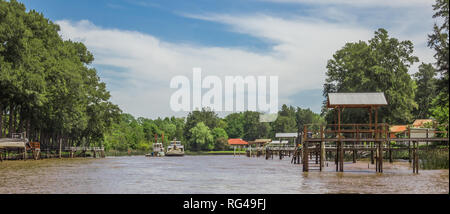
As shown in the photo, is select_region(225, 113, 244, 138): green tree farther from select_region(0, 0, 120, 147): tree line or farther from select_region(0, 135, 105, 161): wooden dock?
select_region(0, 0, 120, 147): tree line

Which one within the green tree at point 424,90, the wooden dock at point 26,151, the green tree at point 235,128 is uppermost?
the green tree at point 424,90

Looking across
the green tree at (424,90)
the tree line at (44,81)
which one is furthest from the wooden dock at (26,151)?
the green tree at (424,90)

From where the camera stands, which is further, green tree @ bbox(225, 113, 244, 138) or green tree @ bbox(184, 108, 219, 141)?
green tree @ bbox(225, 113, 244, 138)

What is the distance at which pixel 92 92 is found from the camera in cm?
7944

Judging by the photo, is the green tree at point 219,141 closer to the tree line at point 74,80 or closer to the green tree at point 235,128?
the green tree at point 235,128

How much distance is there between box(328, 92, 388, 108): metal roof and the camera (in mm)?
40125

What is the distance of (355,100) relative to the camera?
4056 cm

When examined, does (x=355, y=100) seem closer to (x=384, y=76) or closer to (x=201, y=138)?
(x=384, y=76)

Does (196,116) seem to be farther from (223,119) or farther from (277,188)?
(277,188)

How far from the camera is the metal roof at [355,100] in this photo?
132ft

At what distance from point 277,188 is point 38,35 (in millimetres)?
48164

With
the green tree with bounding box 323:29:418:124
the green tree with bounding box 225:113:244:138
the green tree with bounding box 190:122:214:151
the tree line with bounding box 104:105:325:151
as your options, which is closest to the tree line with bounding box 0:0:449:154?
the green tree with bounding box 323:29:418:124

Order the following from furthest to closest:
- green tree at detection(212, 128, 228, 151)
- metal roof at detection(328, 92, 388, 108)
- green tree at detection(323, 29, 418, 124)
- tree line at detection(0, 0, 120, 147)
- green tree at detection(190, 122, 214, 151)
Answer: green tree at detection(212, 128, 228, 151) < green tree at detection(190, 122, 214, 151) < green tree at detection(323, 29, 418, 124) < tree line at detection(0, 0, 120, 147) < metal roof at detection(328, 92, 388, 108)
